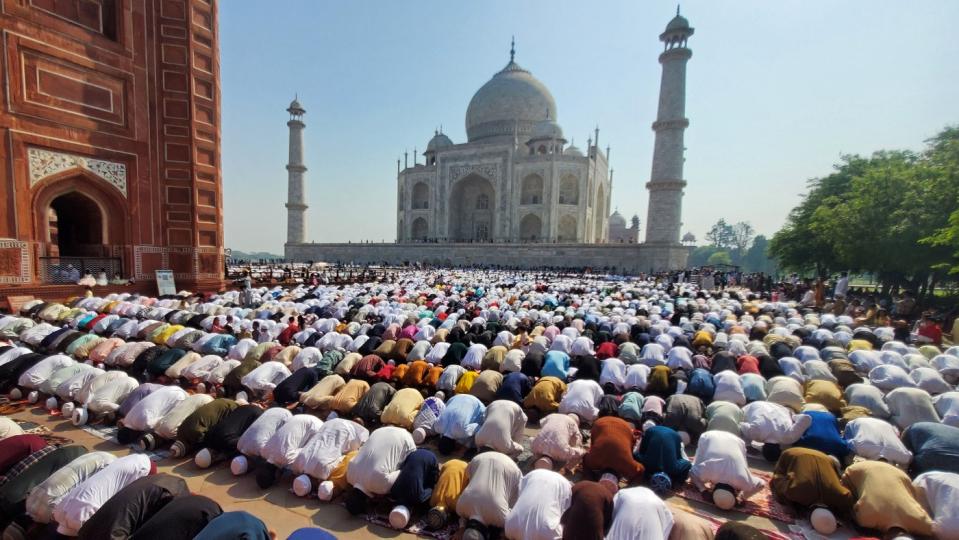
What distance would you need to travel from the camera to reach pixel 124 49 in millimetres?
14602

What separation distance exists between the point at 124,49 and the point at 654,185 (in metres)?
30.8

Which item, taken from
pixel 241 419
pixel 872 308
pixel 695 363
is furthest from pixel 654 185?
pixel 241 419

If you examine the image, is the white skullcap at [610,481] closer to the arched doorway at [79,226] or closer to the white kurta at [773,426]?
the white kurta at [773,426]

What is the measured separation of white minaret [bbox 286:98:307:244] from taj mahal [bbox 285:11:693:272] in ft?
0.35

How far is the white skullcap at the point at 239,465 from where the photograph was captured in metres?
4.88

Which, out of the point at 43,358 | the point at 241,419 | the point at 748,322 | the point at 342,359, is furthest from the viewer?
the point at 748,322

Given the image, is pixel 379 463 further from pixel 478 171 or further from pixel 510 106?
pixel 510 106

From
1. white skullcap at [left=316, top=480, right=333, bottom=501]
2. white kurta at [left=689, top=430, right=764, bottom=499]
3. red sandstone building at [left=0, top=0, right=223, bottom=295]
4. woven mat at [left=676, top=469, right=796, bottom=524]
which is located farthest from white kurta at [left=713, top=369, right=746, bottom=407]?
red sandstone building at [left=0, top=0, right=223, bottom=295]

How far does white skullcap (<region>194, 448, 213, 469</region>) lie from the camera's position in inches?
197


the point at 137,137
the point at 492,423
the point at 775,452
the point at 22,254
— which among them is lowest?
the point at 775,452

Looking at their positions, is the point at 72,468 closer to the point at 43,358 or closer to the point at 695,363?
the point at 43,358

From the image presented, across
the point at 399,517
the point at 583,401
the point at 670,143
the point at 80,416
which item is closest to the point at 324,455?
the point at 399,517

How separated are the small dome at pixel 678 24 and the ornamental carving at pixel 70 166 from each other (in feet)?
107

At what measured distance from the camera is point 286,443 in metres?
4.68
